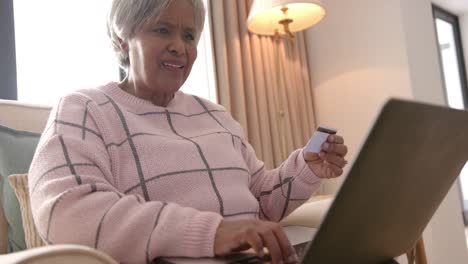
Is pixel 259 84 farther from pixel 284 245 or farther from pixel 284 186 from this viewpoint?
pixel 284 245

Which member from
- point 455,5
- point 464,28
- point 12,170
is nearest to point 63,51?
point 12,170

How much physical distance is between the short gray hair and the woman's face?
0.01 m

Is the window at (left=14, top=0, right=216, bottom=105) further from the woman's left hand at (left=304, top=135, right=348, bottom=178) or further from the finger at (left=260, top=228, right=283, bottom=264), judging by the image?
the finger at (left=260, top=228, right=283, bottom=264)

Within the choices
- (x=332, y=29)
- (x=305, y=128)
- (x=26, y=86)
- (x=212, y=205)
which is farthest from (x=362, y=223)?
(x=332, y=29)

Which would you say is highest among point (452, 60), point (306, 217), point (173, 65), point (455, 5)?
point (455, 5)

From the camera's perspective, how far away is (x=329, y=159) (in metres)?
1.09

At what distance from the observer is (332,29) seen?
2617mm

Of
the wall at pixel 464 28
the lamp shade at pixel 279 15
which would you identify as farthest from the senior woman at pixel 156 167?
the wall at pixel 464 28

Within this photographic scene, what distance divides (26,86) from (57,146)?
1.20m

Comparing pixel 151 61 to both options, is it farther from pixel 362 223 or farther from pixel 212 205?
pixel 362 223

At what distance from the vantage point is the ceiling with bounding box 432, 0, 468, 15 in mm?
3533

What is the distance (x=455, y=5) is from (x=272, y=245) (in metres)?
3.60

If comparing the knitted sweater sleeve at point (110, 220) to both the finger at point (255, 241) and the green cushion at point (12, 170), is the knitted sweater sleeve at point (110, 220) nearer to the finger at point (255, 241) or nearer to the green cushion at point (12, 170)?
the finger at point (255, 241)

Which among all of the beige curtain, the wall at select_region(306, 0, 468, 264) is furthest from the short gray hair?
the wall at select_region(306, 0, 468, 264)
